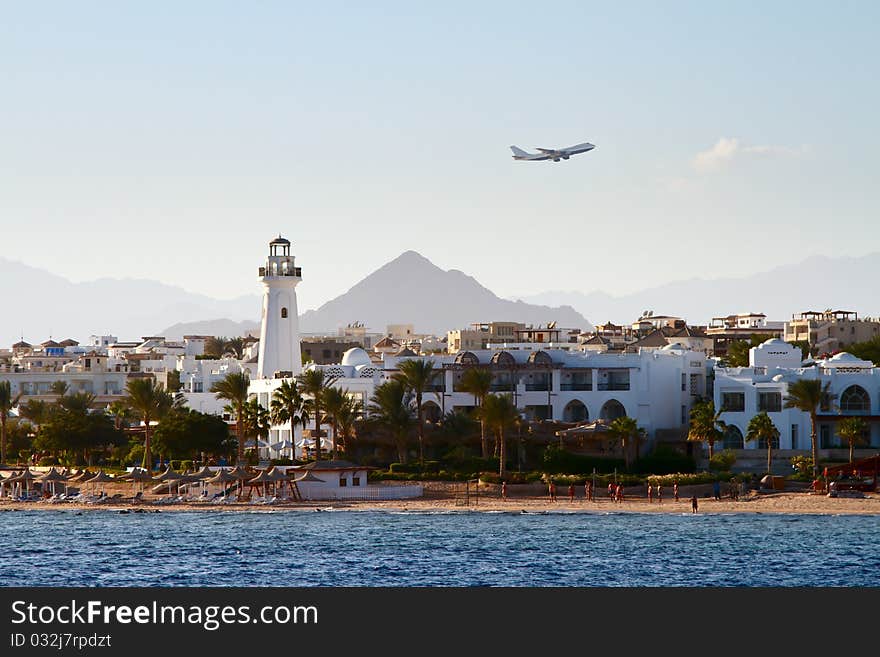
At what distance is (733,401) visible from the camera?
98.4 m

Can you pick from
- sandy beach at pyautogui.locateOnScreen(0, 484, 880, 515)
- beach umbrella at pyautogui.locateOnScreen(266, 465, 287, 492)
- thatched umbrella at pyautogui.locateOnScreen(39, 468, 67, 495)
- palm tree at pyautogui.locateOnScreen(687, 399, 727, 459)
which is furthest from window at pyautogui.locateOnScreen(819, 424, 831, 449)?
thatched umbrella at pyautogui.locateOnScreen(39, 468, 67, 495)

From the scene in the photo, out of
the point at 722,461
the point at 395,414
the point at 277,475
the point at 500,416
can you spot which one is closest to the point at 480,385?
the point at 395,414

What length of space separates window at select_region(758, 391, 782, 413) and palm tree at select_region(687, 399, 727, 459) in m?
2.35

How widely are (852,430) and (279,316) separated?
39.7m

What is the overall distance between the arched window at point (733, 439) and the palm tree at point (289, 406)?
23057mm

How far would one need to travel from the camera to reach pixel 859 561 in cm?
6944

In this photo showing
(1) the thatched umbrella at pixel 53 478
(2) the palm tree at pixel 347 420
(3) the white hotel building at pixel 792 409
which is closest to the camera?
(1) the thatched umbrella at pixel 53 478

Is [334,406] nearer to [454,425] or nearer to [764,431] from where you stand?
[454,425]

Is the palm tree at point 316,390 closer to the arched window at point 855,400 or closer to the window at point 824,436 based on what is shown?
the window at point 824,436

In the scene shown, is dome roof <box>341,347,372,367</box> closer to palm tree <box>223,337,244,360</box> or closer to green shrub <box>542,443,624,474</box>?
green shrub <box>542,443,624,474</box>

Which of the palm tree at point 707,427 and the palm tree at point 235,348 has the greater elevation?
the palm tree at point 235,348

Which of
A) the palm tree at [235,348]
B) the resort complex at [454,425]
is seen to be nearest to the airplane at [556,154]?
the resort complex at [454,425]

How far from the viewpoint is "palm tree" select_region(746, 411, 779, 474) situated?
3639 inches

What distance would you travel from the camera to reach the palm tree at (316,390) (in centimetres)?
9631
